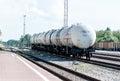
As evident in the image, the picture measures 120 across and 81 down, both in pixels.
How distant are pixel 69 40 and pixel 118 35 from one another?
10938cm

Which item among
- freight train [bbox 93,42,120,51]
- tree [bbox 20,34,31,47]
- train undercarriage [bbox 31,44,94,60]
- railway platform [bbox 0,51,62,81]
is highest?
tree [bbox 20,34,31,47]

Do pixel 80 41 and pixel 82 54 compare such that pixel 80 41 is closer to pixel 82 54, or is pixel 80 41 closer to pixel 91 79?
pixel 82 54

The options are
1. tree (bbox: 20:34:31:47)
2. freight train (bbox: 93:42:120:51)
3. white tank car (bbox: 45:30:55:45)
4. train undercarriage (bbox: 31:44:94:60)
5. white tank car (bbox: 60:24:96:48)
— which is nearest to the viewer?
white tank car (bbox: 60:24:96:48)

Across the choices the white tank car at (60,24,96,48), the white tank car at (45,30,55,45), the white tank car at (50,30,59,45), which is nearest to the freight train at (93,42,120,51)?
the white tank car at (45,30,55,45)

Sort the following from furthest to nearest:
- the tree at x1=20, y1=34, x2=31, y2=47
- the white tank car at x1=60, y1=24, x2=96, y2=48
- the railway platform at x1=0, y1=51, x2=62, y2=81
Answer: the tree at x1=20, y1=34, x2=31, y2=47 → the white tank car at x1=60, y1=24, x2=96, y2=48 → the railway platform at x1=0, y1=51, x2=62, y2=81

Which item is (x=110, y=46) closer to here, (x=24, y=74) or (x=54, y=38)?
(x=54, y=38)

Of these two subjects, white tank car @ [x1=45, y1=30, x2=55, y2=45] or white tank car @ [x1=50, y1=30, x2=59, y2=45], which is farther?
white tank car @ [x1=45, y1=30, x2=55, y2=45]

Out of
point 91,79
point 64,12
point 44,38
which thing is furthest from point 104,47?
point 91,79

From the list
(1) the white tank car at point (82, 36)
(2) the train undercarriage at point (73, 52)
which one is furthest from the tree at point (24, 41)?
(1) the white tank car at point (82, 36)

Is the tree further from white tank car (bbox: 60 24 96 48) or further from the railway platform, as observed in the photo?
the railway platform

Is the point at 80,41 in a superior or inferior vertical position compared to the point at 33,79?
superior

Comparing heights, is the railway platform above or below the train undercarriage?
below

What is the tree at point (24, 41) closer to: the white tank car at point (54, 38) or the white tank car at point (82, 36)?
the white tank car at point (54, 38)

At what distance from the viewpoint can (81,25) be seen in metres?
35.8
